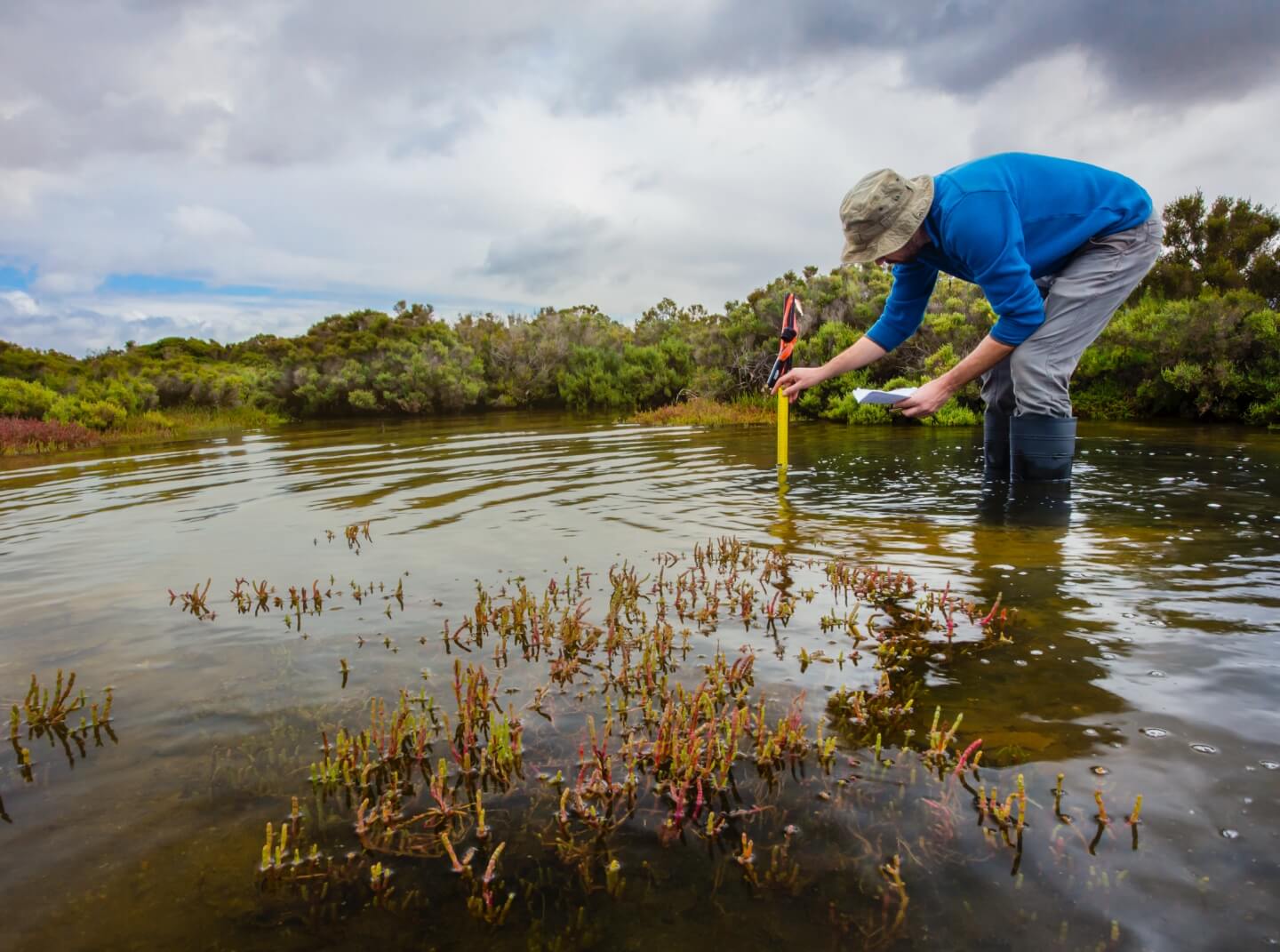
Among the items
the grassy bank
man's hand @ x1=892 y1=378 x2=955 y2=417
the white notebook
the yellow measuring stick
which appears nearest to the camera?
the white notebook

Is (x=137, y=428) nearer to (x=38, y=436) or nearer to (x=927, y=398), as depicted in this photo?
(x=38, y=436)

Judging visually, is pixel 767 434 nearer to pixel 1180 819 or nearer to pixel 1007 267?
pixel 1007 267

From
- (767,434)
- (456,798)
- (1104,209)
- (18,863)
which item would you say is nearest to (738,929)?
(456,798)

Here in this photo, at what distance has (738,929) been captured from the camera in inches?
84.7

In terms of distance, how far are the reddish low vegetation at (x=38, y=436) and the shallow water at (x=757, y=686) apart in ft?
39.7

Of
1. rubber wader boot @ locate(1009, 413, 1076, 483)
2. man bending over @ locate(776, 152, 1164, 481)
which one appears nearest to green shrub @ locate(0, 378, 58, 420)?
man bending over @ locate(776, 152, 1164, 481)

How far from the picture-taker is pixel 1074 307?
20.8ft

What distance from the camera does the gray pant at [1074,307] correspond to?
623cm

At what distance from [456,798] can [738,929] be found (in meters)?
1.18

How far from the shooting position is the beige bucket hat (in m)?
5.31

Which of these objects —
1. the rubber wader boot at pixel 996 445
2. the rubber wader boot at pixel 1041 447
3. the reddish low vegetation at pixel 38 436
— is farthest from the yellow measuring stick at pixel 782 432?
the reddish low vegetation at pixel 38 436

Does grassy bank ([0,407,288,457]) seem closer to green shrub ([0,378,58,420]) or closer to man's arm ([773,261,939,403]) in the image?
green shrub ([0,378,58,420])

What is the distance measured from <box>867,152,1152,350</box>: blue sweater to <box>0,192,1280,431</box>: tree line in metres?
11.5

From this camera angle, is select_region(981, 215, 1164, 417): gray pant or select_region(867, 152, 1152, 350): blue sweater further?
select_region(981, 215, 1164, 417): gray pant
